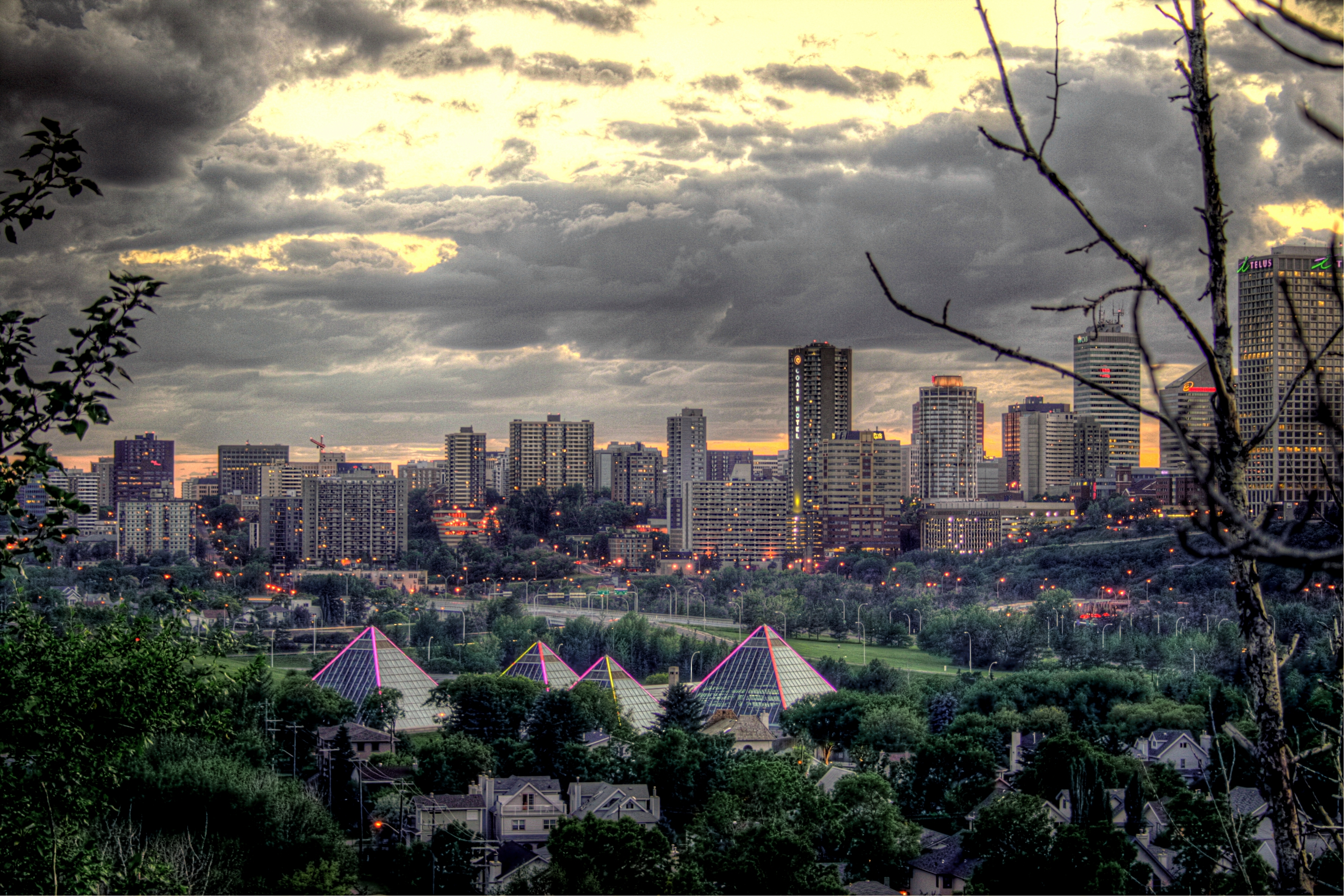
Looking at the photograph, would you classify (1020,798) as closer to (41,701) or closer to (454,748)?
(454,748)

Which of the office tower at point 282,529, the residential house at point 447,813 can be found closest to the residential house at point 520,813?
the residential house at point 447,813

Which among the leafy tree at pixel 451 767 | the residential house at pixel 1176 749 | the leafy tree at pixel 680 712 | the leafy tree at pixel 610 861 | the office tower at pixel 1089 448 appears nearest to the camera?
the leafy tree at pixel 610 861

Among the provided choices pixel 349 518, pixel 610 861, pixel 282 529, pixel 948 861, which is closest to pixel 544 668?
pixel 948 861

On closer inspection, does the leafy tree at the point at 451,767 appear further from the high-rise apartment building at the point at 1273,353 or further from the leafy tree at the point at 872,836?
the high-rise apartment building at the point at 1273,353

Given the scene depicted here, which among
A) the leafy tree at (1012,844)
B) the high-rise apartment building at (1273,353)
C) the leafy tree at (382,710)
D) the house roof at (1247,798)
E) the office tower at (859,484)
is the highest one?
the high-rise apartment building at (1273,353)

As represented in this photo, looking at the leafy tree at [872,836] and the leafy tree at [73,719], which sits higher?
the leafy tree at [73,719]

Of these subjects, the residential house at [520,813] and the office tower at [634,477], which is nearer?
the residential house at [520,813]

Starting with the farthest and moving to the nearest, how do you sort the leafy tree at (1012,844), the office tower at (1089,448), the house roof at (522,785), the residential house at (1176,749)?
the office tower at (1089,448)
the residential house at (1176,749)
the house roof at (522,785)
the leafy tree at (1012,844)
